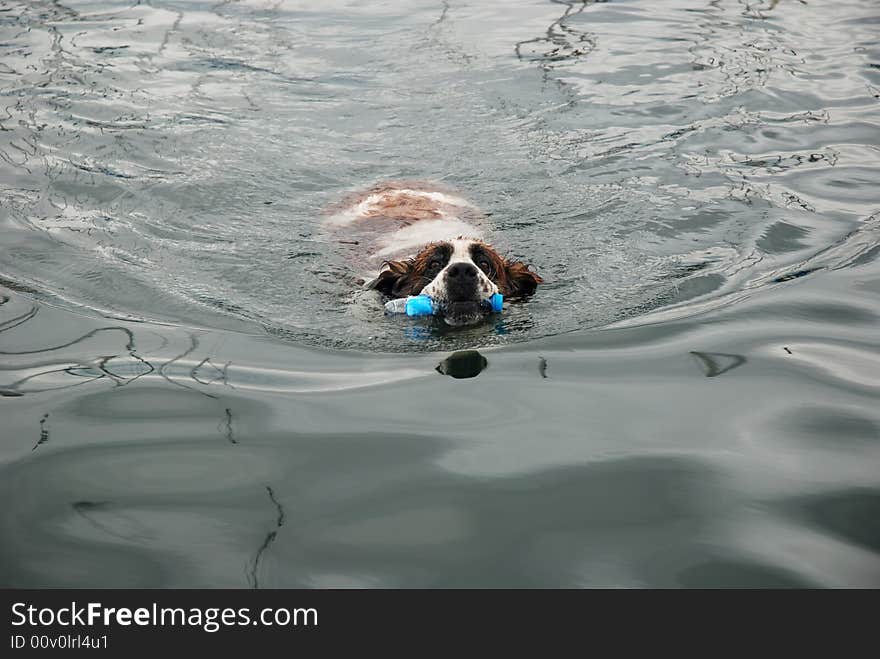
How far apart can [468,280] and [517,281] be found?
644 mm

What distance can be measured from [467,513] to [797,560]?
126 cm

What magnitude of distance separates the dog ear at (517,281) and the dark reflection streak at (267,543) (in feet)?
10.8

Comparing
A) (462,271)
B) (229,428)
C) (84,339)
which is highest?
(462,271)

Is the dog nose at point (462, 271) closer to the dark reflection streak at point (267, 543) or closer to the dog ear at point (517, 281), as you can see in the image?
the dog ear at point (517, 281)

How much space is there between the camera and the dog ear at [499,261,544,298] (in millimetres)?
7059

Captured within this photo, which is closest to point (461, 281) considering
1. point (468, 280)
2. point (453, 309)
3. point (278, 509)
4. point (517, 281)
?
point (468, 280)

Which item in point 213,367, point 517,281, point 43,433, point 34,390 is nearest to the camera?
point 43,433

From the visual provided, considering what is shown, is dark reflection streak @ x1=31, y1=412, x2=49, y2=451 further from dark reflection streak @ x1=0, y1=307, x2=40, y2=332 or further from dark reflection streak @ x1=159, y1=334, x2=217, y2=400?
dark reflection streak @ x1=0, y1=307, x2=40, y2=332

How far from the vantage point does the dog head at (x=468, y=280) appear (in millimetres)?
6617

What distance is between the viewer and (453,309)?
6.63m

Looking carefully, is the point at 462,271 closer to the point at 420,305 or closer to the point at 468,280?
the point at 468,280

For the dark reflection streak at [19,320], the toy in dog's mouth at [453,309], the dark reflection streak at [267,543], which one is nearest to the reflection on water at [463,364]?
the toy in dog's mouth at [453,309]

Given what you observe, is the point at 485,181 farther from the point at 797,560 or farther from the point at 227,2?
the point at 227,2
